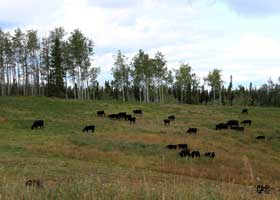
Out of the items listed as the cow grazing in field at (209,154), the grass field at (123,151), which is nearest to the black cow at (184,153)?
the grass field at (123,151)

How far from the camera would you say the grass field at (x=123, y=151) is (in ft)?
34.2

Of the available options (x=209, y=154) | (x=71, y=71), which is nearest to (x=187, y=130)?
(x=209, y=154)

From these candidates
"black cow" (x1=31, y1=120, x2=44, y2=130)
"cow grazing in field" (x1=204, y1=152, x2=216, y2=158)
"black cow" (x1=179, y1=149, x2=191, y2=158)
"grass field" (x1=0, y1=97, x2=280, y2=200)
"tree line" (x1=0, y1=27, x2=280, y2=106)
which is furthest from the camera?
"tree line" (x1=0, y1=27, x2=280, y2=106)

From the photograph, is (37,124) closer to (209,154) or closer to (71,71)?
(209,154)

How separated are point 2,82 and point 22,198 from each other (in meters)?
97.2

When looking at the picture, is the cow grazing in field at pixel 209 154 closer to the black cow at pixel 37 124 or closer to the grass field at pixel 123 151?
the grass field at pixel 123 151

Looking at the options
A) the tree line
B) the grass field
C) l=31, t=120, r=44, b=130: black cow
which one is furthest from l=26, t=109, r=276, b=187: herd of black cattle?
the tree line

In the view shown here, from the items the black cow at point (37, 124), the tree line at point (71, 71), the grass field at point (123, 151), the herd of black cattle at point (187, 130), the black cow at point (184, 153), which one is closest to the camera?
the grass field at point (123, 151)

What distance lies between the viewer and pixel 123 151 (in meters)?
31.8

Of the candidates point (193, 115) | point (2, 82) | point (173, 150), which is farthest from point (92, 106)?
point (2, 82)

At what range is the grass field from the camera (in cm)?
1042

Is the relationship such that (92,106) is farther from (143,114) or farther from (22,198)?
(22,198)

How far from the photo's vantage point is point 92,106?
2435 inches

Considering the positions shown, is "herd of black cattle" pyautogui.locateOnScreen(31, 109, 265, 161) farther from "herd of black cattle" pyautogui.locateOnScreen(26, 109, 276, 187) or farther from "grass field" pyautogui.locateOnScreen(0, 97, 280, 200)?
"grass field" pyautogui.locateOnScreen(0, 97, 280, 200)
